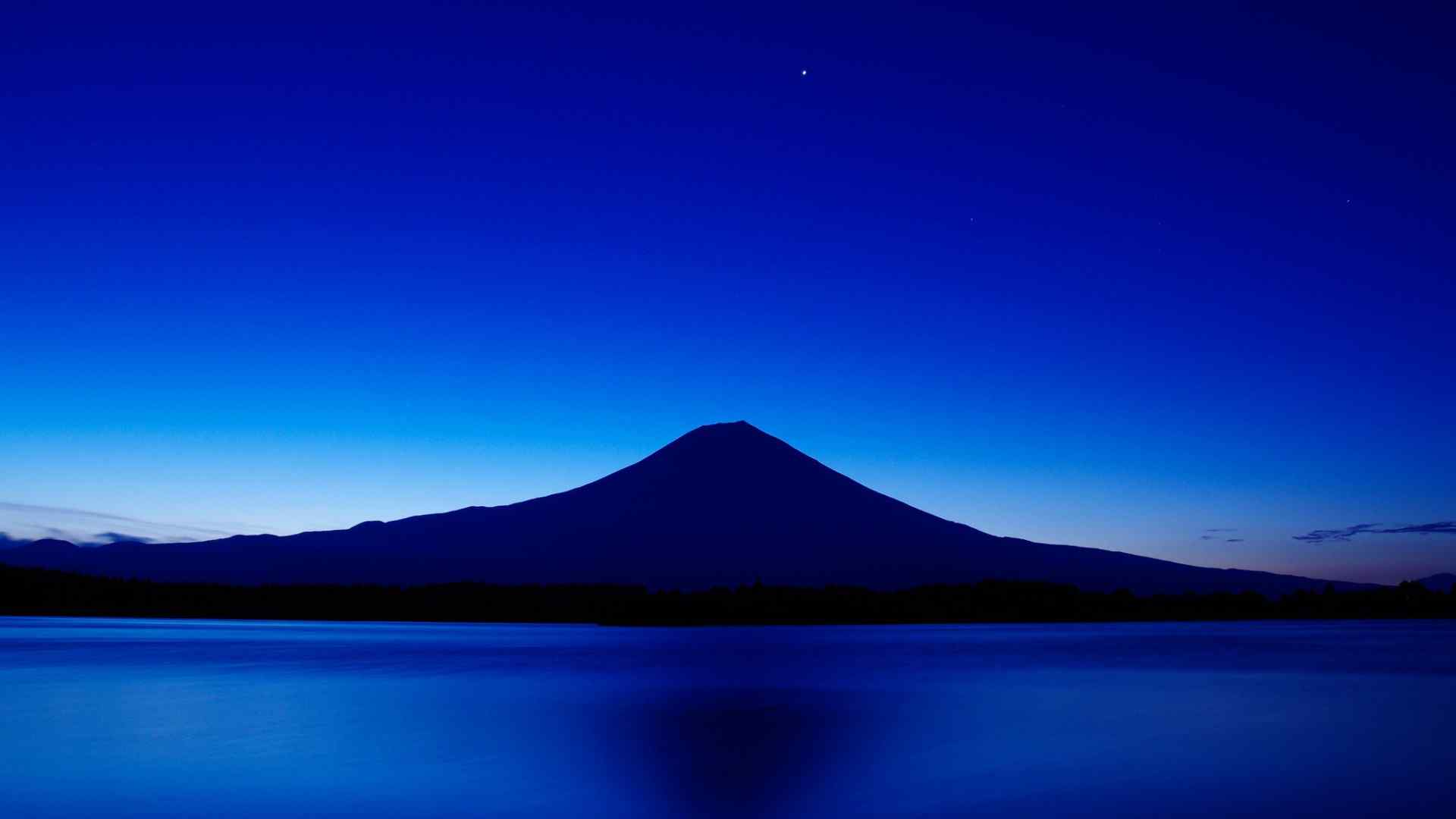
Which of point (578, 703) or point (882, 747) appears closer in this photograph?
point (882, 747)

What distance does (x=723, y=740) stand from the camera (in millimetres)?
16562

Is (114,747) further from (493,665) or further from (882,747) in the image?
(493,665)

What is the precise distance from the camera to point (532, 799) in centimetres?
1212

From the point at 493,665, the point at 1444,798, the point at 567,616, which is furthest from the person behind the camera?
the point at 567,616

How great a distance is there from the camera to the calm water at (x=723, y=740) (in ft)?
39.3

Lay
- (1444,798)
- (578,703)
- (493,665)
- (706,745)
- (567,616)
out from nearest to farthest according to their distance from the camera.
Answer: (1444,798) < (706,745) < (578,703) < (493,665) < (567,616)

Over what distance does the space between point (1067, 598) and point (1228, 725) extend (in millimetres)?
117780

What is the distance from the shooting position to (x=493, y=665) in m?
38.3

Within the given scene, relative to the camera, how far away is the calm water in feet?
39.3

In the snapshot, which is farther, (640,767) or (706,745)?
(706,745)

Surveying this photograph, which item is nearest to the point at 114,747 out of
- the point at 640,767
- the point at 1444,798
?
the point at 640,767

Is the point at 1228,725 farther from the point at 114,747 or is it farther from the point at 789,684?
the point at 114,747

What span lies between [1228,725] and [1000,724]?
11.7 ft

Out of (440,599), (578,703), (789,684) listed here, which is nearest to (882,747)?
(578,703)
